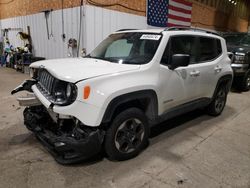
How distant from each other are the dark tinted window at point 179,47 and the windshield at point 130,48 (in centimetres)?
19

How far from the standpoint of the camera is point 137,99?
291cm

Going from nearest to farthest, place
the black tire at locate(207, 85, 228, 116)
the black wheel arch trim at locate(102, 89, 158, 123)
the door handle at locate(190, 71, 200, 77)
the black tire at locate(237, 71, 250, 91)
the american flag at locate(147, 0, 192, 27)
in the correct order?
the black wheel arch trim at locate(102, 89, 158, 123)
the door handle at locate(190, 71, 200, 77)
the black tire at locate(207, 85, 228, 116)
the black tire at locate(237, 71, 250, 91)
the american flag at locate(147, 0, 192, 27)

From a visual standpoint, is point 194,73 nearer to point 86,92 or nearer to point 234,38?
point 86,92

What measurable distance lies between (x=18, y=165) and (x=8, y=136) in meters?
0.97

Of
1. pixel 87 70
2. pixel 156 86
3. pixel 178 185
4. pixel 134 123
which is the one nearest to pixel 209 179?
pixel 178 185

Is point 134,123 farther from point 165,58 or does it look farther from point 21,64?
point 21,64

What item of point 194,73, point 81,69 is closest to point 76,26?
point 194,73

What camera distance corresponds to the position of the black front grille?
2757 millimetres

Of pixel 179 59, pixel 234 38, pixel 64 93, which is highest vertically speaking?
pixel 234 38

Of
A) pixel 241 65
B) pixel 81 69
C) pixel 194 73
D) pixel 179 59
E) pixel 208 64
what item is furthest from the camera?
pixel 241 65

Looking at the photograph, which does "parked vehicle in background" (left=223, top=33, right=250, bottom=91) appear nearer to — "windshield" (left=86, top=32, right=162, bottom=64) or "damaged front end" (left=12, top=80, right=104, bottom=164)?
"windshield" (left=86, top=32, right=162, bottom=64)

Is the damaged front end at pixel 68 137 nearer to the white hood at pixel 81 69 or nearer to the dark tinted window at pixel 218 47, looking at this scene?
the white hood at pixel 81 69

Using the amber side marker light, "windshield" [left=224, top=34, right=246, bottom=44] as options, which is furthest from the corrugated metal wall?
the amber side marker light

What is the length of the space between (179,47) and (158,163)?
5.58 ft
